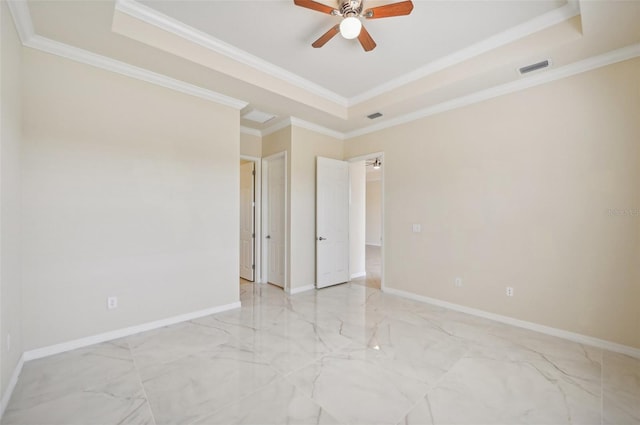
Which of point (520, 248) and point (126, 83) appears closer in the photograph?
point (126, 83)

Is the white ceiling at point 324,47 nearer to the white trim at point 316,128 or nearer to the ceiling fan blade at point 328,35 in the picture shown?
the ceiling fan blade at point 328,35

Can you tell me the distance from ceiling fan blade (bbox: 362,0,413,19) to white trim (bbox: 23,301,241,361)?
3568 millimetres

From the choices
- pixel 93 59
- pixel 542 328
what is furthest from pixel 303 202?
pixel 542 328

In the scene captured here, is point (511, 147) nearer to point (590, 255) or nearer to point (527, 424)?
point (590, 255)

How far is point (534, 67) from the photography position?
2863mm

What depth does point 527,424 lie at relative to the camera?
1.73m

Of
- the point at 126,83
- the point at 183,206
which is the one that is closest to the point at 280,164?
the point at 183,206

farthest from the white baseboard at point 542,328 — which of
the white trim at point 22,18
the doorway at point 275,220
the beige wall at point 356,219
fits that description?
the white trim at point 22,18

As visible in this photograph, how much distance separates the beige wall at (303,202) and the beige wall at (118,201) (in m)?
1.09

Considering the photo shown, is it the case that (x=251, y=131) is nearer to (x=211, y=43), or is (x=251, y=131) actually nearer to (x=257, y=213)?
(x=257, y=213)

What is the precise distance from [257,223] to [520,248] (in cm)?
396

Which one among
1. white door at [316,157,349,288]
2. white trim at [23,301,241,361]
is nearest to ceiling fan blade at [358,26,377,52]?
white door at [316,157,349,288]

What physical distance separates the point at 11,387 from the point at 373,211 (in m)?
10.3

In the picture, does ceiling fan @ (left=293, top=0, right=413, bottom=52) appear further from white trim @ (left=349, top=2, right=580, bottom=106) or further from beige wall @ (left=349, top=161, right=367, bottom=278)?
beige wall @ (left=349, top=161, right=367, bottom=278)
